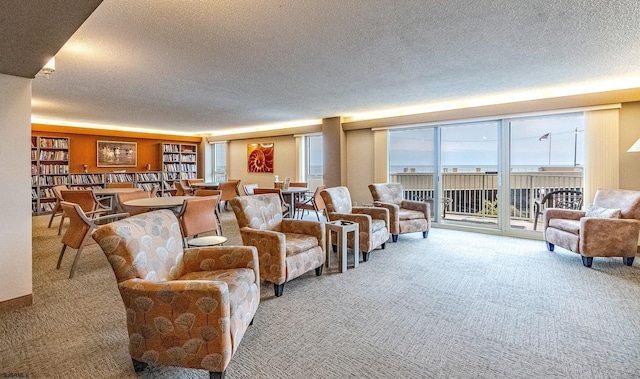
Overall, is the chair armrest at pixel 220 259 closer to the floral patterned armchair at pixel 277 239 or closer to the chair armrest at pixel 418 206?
the floral patterned armchair at pixel 277 239

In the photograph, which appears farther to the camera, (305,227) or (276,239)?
(305,227)

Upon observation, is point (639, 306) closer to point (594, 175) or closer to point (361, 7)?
point (594, 175)

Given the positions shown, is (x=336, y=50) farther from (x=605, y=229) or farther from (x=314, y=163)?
(x=314, y=163)

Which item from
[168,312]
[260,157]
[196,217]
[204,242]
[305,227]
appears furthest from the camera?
[260,157]

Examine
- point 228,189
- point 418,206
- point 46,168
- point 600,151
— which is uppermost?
point 600,151

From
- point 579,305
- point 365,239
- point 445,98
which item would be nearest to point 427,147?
point 445,98

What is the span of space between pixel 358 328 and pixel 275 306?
30.5 inches

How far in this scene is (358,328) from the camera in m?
2.36

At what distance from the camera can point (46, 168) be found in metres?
7.92

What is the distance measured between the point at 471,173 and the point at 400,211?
2.29 metres

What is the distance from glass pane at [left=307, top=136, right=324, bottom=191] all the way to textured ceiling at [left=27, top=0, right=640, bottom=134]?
3.19 metres

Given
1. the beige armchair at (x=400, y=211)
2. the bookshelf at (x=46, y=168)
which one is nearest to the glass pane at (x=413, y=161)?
the beige armchair at (x=400, y=211)

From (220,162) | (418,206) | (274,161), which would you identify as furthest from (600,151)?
(220,162)

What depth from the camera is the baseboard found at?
8.76ft
